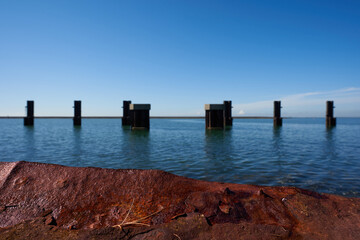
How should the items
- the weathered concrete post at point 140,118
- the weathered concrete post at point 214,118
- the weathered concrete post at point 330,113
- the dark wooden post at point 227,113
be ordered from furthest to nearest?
the dark wooden post at point 227,113 → the weathered concrete post at point 330,113 → the weathered concrete post at point 214,118 → the weathered concrete post at point 140,118

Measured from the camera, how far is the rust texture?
167cm

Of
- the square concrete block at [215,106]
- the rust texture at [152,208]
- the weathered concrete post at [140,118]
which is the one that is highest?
the square concrete block at [215,106]

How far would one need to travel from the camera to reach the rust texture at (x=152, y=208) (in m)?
1.67

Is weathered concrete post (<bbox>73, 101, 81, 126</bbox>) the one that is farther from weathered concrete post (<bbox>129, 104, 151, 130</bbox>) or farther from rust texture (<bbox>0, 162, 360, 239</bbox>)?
rust texture (<bbox>0, 162, 360, 239</bbox>)

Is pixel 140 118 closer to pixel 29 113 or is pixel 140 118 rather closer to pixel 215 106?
pixel 215 106

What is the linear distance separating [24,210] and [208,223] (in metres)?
1.75

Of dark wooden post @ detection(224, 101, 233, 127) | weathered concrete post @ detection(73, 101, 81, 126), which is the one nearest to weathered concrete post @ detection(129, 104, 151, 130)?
weathered concrete post @ detection(73, 101, 81, 126)

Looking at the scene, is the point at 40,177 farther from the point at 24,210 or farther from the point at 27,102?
the point at 27,102

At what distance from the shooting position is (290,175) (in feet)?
16.9

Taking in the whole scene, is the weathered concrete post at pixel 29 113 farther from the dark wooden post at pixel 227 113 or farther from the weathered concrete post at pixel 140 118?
the dark wooden post at pixel 227 113

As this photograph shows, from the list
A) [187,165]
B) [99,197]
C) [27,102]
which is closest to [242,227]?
[99,197]

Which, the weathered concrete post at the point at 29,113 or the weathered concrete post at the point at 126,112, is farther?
the weathered concrete post at the point at 29,113

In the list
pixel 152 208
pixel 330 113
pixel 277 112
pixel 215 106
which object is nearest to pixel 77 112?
pixel 215 106

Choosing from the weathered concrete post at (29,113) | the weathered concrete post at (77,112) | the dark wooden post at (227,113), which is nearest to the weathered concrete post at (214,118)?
the dark wooden post at (227,113)
